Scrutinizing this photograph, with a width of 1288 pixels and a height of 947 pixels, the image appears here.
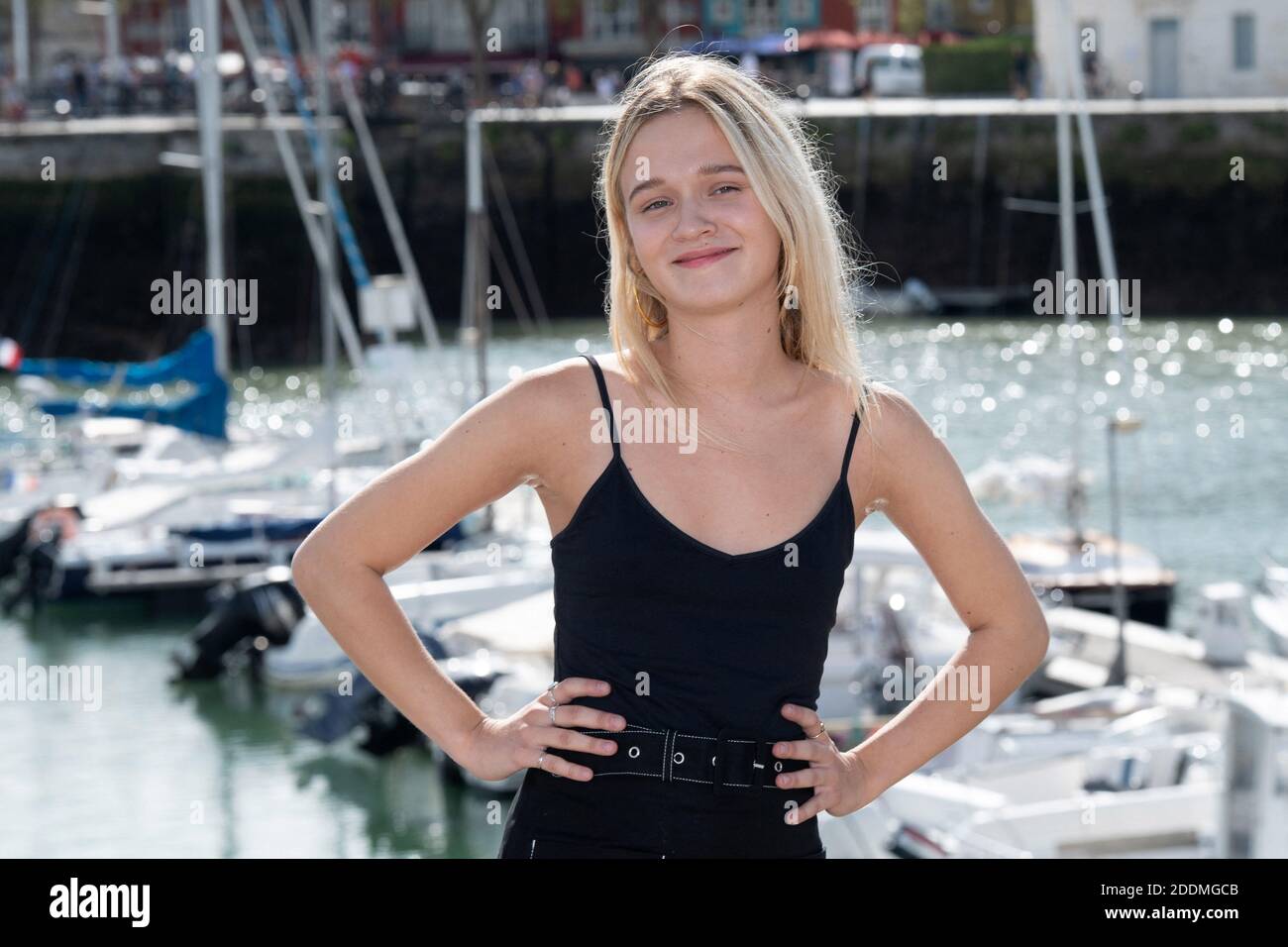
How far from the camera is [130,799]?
43.1 ft

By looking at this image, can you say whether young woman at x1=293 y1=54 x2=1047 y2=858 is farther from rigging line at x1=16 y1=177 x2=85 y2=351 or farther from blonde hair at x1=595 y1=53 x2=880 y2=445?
rigging line at x1=16 y1=177 x2=85 y2=351

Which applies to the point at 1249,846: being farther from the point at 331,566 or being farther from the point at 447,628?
the point at 447,628

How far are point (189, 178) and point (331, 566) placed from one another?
3501cm

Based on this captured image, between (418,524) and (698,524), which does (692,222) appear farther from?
(418,524)

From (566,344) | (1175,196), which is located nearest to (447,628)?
(566,344)

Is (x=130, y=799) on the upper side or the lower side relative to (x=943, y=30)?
lower

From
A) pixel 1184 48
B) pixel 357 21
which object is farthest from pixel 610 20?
pixel 1184 48

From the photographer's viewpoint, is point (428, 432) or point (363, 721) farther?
point (428, 432)

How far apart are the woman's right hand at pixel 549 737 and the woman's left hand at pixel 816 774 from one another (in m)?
0.19

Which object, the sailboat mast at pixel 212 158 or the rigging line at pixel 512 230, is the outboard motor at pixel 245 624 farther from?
the rigging line at pixel 512 230

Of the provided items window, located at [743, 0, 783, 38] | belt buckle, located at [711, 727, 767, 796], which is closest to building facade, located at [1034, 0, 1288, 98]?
window, located at [743, 0, 783, 38]

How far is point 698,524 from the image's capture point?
2.09 metres

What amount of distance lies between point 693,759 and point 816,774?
15 cm

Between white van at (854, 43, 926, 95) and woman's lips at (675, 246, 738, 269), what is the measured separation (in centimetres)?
3898
